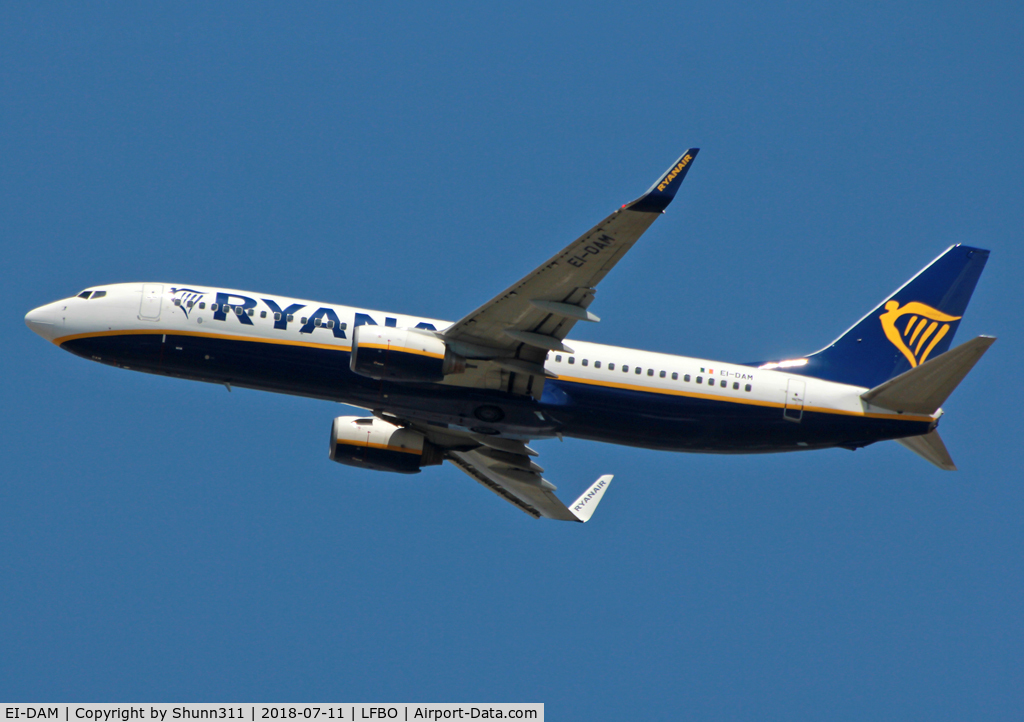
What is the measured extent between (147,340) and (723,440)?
20.9 meters

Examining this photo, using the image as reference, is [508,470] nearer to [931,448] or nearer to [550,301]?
[550,301]

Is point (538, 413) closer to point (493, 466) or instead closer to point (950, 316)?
point (493, 466)

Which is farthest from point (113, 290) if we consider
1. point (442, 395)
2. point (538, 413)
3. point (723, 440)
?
point (723, 440)

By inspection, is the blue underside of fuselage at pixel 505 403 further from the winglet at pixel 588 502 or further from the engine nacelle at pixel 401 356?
the winglet at pixel 588 502

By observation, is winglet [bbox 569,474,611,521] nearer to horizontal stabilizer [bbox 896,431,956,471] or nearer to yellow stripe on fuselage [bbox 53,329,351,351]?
horizontal stabilizer [bbox 896,431,956,471]

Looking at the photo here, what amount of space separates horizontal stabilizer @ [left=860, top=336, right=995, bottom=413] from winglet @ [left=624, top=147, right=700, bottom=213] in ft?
38.9

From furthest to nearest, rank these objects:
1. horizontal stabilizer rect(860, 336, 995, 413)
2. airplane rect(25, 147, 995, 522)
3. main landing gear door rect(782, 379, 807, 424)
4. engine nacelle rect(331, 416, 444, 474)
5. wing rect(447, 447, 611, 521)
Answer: wing rect(447, 447, 611, 521)
engine nacelle rect(331, 416, 444, 474)
main landing gear door rect(782, 379, 807, 424)
airplane rect(25, 147, 995, 522)
horizontal stabilizer rect(860, 336, 995, 413)

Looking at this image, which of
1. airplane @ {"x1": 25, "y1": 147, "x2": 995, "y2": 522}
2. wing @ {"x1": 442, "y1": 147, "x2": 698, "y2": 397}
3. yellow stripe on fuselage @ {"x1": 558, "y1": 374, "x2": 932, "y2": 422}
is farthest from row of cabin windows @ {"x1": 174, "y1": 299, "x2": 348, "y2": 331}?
yellow stripe on fuselage @ {"x1": 558, "y1": 374, "x2": 932, "y2": 422}

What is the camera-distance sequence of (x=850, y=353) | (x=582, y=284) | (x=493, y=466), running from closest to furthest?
(x=582, y=284) < (x=850, y=353) < (x=493, y=466)

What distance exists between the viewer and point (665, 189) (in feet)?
98.0

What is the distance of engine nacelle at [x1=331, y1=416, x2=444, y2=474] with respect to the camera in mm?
41469

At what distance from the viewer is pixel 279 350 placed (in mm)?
36938

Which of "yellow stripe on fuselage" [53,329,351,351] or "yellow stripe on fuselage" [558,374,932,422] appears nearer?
"yellow stripe on fuselage" [53,329,351,351]

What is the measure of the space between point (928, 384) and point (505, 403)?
14712 millimetres
